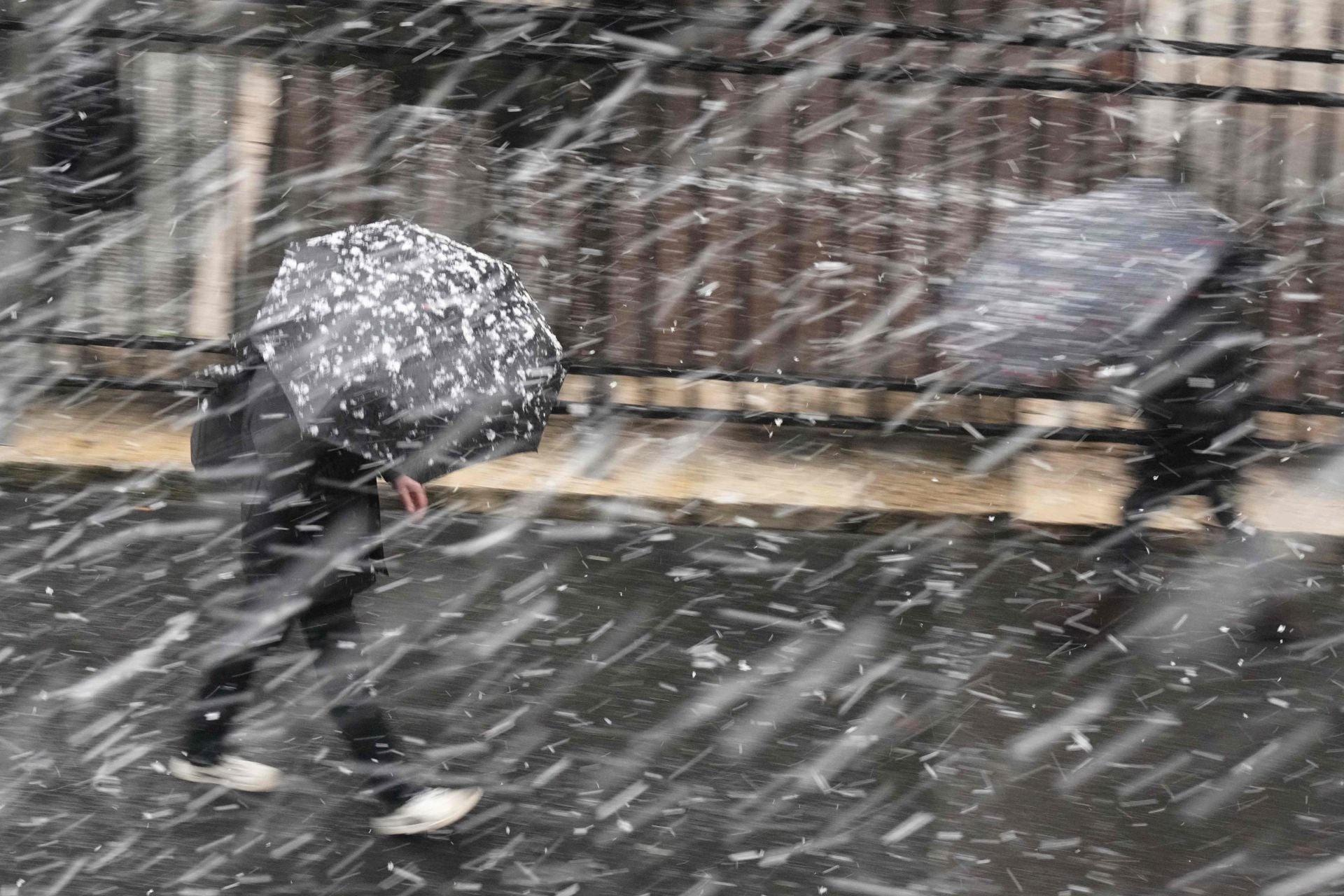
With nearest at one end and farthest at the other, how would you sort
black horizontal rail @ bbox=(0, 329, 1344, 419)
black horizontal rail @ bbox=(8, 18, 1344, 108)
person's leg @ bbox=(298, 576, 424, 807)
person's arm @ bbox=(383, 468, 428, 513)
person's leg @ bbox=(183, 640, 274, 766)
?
person's arm @ bbox=(383, 468, 428, 513) < person's leg @ bbox=(298, 576, 424, 807) < person's leg @ bbox=(183, 640, 274, 766) < black horizontal rail @ bbox=(8, 18, 1344, 108) < black horizontal rail @ bbox=(0, 329, 1344, 419)

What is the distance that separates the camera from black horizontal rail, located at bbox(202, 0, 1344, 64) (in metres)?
5.38

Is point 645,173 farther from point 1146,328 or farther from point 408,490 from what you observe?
point 408,490

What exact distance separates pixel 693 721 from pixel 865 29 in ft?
9.91

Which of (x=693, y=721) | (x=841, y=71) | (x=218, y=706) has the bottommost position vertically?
(x=693, y=721)

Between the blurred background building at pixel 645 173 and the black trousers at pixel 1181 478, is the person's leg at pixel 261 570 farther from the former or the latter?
the black trousers at pixel 1181 478

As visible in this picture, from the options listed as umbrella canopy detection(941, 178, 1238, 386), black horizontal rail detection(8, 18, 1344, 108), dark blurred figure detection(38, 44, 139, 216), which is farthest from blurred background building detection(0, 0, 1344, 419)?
umbrella canopy detection(941, 178, 1238, 386)

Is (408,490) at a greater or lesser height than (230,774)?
greater

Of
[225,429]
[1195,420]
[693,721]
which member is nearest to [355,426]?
[225,429]

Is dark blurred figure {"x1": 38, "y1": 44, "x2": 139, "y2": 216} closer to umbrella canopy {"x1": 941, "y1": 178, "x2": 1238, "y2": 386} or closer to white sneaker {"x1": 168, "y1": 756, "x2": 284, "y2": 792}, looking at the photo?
white sneaker {"x1": 168, "y1": 756, "x2": 284, "y2": 792}

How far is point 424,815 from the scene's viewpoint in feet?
11.3

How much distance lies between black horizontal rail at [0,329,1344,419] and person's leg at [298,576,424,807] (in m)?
2.51

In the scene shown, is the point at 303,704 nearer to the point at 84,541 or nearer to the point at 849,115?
the point at 84,541

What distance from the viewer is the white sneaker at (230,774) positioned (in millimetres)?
3553

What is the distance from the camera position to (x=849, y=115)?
5.79m
